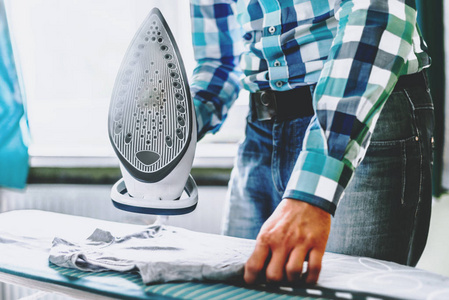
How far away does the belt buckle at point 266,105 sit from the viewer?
2.73 ft

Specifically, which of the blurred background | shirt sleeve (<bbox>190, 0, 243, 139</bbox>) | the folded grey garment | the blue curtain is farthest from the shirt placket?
the blue curtain

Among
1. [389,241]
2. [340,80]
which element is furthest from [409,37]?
[389,241]

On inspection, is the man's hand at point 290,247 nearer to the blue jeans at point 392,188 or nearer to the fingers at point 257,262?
the fingers at point 257,262

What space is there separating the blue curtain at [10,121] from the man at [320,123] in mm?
939

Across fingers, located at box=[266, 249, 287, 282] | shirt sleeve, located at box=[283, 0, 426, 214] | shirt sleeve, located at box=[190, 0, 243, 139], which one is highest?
shirt sleeve, located at box=[190, 0, 243, 139]

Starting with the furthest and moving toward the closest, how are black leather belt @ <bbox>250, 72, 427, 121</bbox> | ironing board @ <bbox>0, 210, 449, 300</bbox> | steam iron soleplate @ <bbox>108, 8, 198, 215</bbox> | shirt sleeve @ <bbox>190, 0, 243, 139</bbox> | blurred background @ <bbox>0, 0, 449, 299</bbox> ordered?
1. blurred background @ <bbox>0, 0, 449, 299</bbox>
2. shirt sleeve @ <bbox>190, 0, 243, 139</bbox>
3. black leather belt @ <bbox>250, 72, 427, 121</bbox>
4. steam iron soleplate @ <bbox>108, 8, 198, 215</bbox>
5. ironing board @ <bbox>0, 210, 449, 300</bbox>

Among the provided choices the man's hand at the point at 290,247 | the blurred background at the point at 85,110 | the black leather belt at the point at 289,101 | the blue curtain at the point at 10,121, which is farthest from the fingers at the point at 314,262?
the blue curtain at the point at 10,121

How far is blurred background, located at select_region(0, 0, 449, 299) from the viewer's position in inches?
59.3

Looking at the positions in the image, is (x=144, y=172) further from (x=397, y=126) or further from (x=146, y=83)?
(x=397, y=126)

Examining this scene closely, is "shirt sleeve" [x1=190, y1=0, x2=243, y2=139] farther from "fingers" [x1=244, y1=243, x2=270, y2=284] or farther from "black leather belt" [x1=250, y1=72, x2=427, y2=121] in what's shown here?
"fingers" [x1=244, y1=243, x2=270, y2=284]

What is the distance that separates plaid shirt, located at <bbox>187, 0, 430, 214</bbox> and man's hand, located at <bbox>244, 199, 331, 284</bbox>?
1.1 inches

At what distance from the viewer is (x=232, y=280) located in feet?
1.80

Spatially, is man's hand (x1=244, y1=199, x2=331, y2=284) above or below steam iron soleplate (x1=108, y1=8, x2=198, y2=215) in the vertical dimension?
below

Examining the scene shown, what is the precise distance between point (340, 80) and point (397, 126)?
0.65ft
